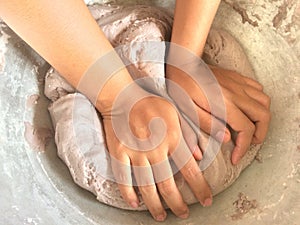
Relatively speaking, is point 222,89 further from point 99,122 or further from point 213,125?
point 99,122

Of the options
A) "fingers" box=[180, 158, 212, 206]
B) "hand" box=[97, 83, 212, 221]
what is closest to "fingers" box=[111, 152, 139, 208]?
"hand" box=[97, 83, 212, 221]

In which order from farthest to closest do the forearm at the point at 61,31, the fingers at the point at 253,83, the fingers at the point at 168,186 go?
the fingers at the point at 253,83, the fingers at the point at 168,186, the forearm at the point at 61,31

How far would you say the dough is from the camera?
3.55 ft

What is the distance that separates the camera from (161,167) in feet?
3.45

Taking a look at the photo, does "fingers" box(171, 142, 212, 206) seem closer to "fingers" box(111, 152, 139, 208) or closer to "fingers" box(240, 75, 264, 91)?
"fingers" box(111, 152, 139, 208)

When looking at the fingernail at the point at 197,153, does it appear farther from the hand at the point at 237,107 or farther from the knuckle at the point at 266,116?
the knuckle at the point at 266,116

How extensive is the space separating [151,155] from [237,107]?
21 centimetres

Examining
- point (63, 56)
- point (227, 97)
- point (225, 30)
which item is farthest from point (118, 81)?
point (225, 30)

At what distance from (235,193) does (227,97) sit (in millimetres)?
209

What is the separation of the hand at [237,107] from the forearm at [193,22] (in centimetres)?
6

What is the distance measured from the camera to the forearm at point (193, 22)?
1062 mm

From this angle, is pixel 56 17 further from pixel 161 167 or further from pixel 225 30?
pixel 225 30

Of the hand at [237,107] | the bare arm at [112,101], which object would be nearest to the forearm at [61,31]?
the bare arm at [112,101]

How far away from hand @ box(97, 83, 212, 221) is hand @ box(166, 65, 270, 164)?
0.06m
